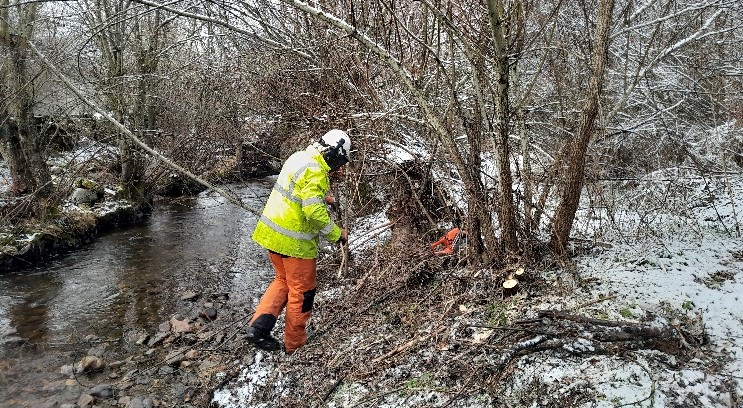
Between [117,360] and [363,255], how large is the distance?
3.36 meters

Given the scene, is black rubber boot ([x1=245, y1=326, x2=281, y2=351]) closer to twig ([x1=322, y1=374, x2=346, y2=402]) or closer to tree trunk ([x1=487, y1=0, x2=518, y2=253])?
twig ([x1=322, y1=374, x2=346, y2=402])

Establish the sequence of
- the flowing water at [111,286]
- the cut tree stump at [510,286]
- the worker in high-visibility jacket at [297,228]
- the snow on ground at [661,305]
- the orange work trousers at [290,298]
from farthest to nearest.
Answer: the flowing water at [111,286], the orange work trousers at [290,298], the worker in high-visibility jacket at [297,228], the cut tree stump at [510,286], the snow on ground at [661,305]

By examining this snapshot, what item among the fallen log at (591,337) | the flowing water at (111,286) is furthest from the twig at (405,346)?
the flowing water at (111,286)

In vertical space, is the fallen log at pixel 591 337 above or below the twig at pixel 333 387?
above

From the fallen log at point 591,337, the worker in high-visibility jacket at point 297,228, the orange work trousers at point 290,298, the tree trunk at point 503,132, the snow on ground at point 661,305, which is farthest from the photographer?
the orange work trousers at point 290,298

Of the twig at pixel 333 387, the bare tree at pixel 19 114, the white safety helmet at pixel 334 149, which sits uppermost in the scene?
the bare tree at pixel 19 114

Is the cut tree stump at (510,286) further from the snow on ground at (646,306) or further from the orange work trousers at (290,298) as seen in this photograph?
the orange work trousers at (290,298)

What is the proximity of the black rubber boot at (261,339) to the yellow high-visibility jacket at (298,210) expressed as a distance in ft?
2.48

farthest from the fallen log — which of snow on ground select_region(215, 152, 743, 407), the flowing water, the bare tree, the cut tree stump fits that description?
the bare tree

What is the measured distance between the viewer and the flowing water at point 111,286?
5859 millimetres

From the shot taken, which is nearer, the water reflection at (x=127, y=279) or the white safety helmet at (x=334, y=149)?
the white safety helmet at (x=334, y=149)

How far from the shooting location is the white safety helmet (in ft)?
14.5

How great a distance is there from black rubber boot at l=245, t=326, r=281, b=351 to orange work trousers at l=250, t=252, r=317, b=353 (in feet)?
0.10

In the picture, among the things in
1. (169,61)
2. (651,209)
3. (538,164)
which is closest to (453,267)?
(538,164)
